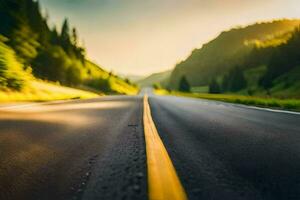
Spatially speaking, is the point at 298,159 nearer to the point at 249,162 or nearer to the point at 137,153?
the point at 249,162

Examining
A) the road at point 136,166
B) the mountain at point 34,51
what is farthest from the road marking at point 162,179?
the mountain at point 34,51

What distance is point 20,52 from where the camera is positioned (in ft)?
105

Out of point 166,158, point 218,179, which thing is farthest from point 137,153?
point 218,179

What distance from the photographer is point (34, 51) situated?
33812 millimetres

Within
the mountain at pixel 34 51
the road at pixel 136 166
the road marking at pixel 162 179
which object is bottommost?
the road at pixel 136 166

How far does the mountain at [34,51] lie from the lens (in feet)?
64.0

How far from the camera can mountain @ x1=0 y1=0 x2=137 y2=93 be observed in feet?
64.0

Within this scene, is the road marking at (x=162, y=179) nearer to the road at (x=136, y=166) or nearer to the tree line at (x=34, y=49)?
the road at (x=136, y=166)

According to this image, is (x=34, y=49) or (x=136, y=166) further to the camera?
(x=34, y=49)

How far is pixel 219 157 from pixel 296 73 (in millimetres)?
96366

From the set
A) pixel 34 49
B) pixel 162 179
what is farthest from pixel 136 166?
pixel 34 49

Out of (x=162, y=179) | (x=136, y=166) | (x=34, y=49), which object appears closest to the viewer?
(x=162, y=179)

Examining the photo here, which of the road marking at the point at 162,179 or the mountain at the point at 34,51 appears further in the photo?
the mountain at the point at 34,51

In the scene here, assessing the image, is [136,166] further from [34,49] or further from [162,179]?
[34,49]
